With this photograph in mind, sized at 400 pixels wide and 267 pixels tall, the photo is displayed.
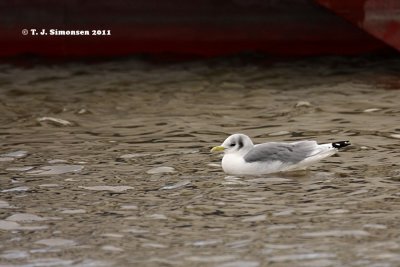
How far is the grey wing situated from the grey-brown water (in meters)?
0.19

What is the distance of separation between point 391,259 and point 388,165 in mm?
2886

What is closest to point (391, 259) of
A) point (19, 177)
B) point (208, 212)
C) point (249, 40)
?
point (208, 212)

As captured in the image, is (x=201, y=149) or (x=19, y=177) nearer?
(x=19, y=177)

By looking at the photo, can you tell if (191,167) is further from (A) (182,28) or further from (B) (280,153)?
(A) (182,28)

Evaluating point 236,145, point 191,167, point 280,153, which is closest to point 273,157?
point 280,153

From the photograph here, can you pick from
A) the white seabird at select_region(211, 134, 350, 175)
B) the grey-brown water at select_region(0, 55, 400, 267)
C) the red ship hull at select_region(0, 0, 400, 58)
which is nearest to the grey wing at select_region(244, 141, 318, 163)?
the white seabird at select_region(211, 134, 350, 175)

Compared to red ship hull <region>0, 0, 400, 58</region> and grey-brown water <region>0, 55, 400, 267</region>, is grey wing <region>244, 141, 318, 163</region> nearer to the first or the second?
grey-brown water <region>0, 55, 400, 267</region>

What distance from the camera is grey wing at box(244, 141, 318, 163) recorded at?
9359mm

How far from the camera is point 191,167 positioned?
9820 millimetres

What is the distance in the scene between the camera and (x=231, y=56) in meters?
15.9

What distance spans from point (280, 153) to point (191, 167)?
89 cm

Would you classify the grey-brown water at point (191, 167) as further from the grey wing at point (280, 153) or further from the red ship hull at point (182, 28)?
the red ship hull at point (182, 28)

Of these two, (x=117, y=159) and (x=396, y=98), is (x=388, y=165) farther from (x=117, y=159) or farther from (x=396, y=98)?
(x=396, y=98)

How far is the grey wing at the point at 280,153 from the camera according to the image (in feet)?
30.7
